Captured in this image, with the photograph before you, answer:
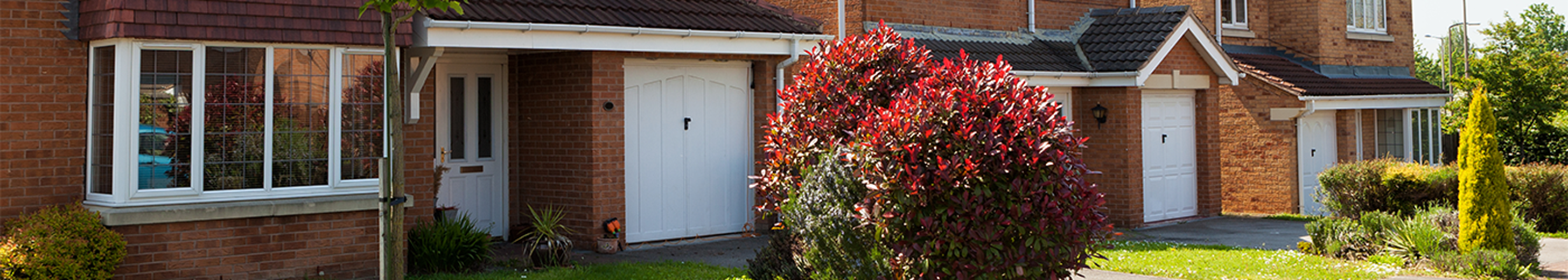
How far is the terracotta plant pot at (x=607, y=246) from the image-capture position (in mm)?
10789

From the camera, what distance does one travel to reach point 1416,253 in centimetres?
1040

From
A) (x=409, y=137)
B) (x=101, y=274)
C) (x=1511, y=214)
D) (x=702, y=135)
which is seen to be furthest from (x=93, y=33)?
(x=1511, y=214)

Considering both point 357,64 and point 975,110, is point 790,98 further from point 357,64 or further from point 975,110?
point 357,64

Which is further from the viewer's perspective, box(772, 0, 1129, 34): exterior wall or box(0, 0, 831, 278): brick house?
box(772, 0, 1129, 34): exterior wall

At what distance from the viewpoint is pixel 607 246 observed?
10.8 meters

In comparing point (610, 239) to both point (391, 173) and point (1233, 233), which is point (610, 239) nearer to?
point (391, 173)

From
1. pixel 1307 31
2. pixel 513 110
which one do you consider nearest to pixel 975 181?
pixel 513 110

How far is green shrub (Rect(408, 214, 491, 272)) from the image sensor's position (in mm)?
9320

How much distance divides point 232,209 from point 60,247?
1.04 m

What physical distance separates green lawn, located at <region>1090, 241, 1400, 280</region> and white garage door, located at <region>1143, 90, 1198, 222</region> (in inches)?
157

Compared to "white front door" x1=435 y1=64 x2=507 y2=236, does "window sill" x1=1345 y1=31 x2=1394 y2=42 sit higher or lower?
higher

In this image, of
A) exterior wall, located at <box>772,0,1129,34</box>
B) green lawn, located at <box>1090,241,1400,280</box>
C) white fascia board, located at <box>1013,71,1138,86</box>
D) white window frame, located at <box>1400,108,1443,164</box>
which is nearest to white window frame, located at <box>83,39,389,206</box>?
green lawn, located at <box>1090,241,1400,280</box>

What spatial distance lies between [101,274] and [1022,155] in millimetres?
5809

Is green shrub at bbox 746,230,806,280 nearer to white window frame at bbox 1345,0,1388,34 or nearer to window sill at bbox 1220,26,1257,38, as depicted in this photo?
window sill at bbox 1220,26,1257,38
